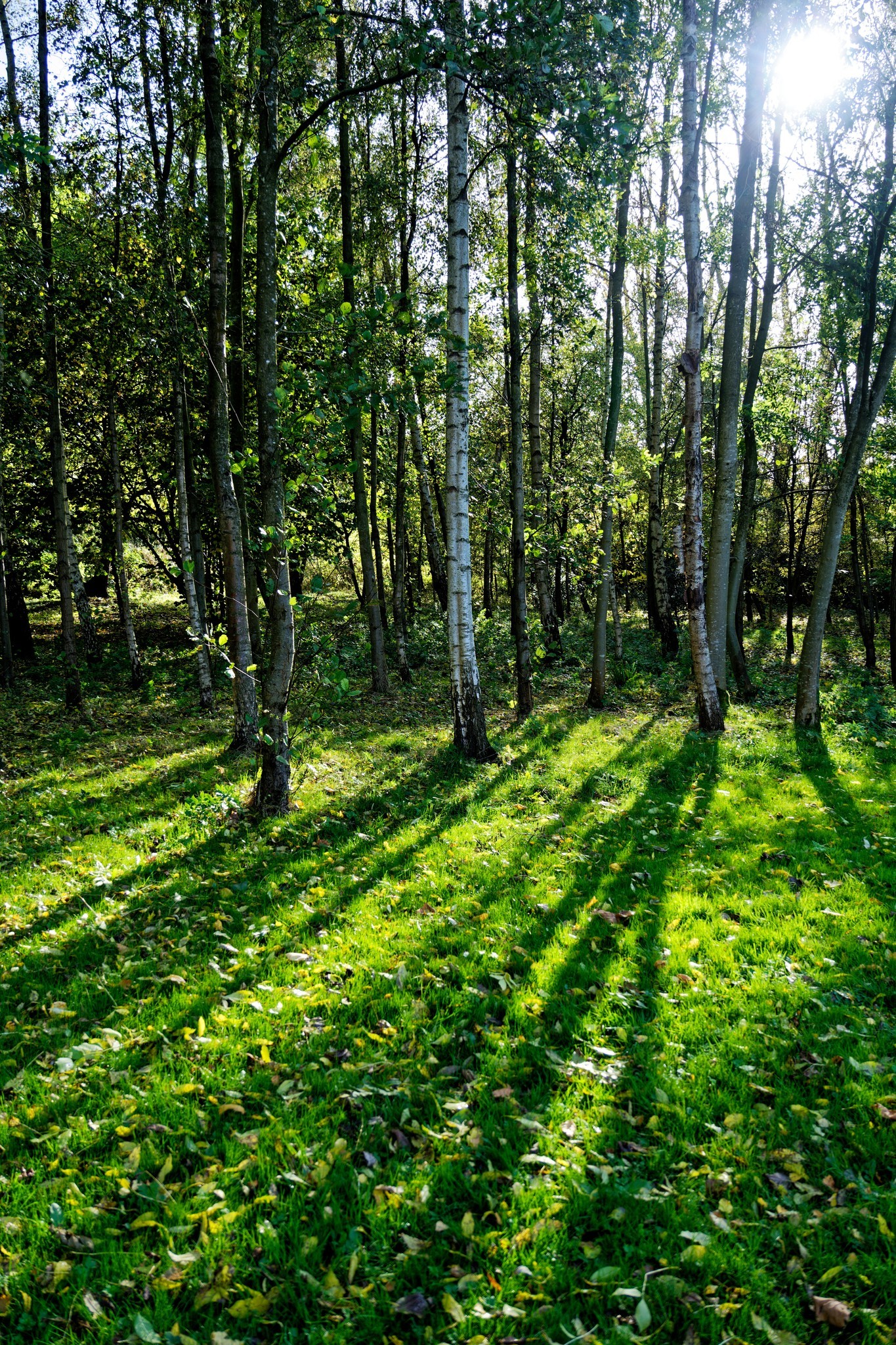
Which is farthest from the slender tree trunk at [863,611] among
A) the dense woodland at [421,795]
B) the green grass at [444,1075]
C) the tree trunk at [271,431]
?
the tree trunk at [271,431]

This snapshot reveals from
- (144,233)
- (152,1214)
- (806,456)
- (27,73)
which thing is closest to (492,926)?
(152,1214)

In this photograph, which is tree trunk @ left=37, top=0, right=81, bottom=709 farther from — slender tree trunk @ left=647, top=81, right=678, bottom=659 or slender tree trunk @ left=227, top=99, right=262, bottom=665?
slender tree trunk @ left=647, top=81, right=678, bottom=659

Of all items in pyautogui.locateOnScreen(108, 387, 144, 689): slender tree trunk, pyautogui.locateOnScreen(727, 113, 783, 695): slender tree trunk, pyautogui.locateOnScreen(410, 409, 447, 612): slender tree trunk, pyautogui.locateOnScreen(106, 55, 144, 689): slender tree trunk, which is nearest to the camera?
pyautogui.locateOnScreen(106, 55, 144, 689): slender tree trunk

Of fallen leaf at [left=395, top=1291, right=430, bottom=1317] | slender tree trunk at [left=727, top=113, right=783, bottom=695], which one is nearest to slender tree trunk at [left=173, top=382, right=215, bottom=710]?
slender tree trunk at [left=727, top=113, right=783, bottom=695]

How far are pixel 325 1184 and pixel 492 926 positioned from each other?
2.63 metres

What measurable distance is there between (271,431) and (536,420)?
12053 millimetres

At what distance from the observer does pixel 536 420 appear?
17812 mm

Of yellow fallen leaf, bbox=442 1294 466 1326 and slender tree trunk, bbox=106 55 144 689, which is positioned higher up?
slender tree trunk, bbox=106 55 144 689

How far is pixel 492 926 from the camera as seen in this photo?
5543 mm

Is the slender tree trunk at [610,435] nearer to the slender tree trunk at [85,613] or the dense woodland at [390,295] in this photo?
the dense woodland at [390,295]

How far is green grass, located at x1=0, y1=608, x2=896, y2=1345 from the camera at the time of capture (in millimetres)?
2688

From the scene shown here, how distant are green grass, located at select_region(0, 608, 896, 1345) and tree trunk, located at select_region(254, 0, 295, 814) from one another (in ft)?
4.76

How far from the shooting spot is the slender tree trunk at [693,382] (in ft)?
34.3

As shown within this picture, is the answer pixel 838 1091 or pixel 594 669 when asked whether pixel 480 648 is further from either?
pixel 838 1091
